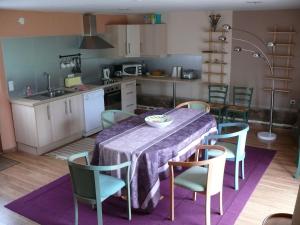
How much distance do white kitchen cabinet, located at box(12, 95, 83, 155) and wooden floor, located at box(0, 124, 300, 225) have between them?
0.23 m

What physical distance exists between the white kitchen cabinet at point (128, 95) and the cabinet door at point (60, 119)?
5.17 ft

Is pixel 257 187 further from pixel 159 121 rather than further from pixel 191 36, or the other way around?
pixel 191 36

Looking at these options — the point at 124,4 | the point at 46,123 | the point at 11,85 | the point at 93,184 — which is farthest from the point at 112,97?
the point at 93,184

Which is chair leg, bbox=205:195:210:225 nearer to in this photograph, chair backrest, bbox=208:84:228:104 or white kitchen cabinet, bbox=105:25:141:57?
chair backrest, bbox=208:84:228:104

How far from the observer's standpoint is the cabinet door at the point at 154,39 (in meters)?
6.75

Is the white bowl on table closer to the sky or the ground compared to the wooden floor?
closer to the sky

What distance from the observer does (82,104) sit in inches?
223

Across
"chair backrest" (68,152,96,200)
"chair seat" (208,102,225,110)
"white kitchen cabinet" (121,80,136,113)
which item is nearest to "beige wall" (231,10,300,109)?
"chair seat" (208,102,225,110)

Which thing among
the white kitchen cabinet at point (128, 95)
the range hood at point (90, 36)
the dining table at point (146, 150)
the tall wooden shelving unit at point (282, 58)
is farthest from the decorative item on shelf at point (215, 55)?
the dining table at point (146, 150)

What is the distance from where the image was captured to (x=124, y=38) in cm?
671

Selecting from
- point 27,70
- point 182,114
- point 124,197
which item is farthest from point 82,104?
point 124,197

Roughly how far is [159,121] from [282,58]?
3100 mm

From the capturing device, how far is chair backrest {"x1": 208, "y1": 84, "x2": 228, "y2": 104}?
640cm

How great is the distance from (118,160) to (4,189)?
70.5 inches
